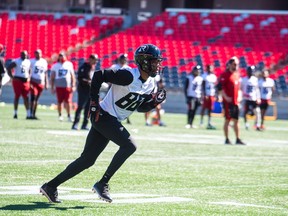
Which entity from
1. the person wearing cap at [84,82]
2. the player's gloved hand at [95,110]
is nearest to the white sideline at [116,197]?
the player's gloved hand at [95,110]

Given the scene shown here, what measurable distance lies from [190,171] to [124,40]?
1340 inches

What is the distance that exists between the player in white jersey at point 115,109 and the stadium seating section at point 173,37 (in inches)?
1152

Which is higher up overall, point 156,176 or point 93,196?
point 93,196

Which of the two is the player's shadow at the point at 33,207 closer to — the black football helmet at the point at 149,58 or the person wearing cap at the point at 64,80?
the black football helmet at the point at 149,58

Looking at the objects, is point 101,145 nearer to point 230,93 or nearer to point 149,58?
point 149,58

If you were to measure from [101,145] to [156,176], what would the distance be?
301 centimetres

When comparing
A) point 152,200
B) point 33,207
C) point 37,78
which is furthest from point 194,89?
point 33,207

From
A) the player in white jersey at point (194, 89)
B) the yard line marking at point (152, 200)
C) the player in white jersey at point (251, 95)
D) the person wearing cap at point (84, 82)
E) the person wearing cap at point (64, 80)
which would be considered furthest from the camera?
the player in white jersey at point (194, 89)

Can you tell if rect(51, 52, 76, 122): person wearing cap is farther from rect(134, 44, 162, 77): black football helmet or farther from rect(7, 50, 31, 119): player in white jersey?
rect(134, 44, 162, 77): black football helmet

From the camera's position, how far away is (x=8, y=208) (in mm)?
9531

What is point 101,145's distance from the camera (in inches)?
415

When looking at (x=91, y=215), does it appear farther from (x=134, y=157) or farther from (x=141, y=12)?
(x=141, y=12)

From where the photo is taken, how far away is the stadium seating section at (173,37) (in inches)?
1705

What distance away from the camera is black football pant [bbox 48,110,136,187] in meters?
10.4
